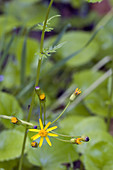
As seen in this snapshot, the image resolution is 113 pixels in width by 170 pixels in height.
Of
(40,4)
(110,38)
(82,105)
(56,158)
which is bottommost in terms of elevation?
(56,158)

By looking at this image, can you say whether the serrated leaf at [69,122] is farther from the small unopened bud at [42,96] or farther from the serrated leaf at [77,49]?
the small unopened bud at [42,96]

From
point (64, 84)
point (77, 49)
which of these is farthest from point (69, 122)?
point (77, 49)

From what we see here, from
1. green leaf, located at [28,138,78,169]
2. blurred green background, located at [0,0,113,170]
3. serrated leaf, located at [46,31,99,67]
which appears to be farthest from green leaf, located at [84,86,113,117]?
green leaf, located at [28,138,78,169]

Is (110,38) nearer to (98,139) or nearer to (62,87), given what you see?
(62,87)

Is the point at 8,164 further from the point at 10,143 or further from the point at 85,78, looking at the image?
the point at 85,78

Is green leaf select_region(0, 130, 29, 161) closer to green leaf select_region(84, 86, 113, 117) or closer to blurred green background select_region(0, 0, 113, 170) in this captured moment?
blurred green background select_region(0, 0, 113, 170)

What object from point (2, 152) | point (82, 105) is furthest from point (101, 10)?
point (2, 152)
